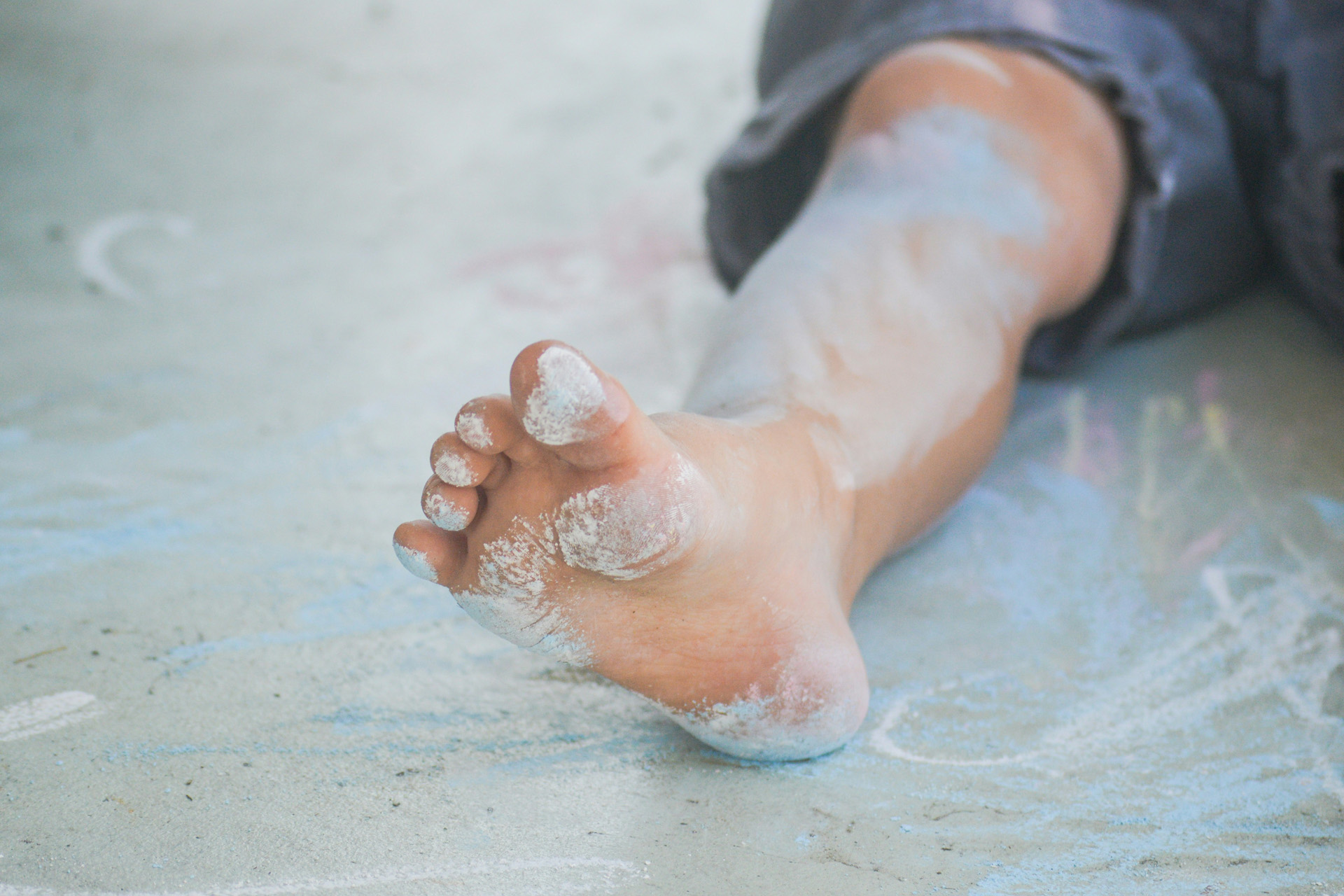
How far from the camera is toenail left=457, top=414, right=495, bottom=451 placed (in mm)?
570

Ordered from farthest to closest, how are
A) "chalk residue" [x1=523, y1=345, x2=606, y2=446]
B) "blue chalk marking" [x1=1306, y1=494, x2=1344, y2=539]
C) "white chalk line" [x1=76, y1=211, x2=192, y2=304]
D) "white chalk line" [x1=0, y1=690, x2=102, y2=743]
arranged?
1. "white chalk line" [x1=76, y1=211, x2=192, y2=304]
2. "blue chalk marking" [x1=1306, y1=494, x2=1344, y2=539]
3. "white chalk line" [x1=0, y1=690, x2=102, y2=743]
4. "chalk residue" [x1=523, y1=345, x2=606, y2=446]

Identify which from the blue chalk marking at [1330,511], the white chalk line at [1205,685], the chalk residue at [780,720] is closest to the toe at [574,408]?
the chalk residue at [780,720]

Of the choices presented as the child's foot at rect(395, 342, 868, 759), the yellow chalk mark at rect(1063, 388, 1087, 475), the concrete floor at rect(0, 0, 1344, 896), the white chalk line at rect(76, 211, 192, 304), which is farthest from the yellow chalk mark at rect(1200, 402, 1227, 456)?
the white chalk line at rect(76, 211, 192, 304)

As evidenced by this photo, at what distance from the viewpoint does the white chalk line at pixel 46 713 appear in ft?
2.16

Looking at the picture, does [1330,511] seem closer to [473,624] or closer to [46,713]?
[473,624]

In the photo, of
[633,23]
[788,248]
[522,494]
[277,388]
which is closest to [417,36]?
[633,23]

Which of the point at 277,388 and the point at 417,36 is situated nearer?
the point at 277,388

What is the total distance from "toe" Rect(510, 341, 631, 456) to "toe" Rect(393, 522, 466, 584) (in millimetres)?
93

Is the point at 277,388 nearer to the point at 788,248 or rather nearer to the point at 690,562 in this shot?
the point at 788,248

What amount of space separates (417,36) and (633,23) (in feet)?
1.38

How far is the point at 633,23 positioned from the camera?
213 centimetres

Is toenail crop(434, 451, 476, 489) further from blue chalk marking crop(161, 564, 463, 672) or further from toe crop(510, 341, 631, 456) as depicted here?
blue chalk marking crop(161, 564, 463, 672)

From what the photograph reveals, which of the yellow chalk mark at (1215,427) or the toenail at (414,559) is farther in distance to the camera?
the yellow chalk mark at (1215,427)

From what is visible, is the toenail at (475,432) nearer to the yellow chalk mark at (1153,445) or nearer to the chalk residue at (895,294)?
the chalk residue at (895,294)
